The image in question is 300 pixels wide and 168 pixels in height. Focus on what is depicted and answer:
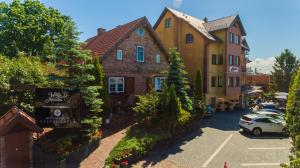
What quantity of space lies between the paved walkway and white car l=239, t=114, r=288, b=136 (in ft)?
37.6

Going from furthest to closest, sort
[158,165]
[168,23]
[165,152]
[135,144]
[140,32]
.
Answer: [168,23]
[140,32]
[165,152]
[135,144]
[158,165]

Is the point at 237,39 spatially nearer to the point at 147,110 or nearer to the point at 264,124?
the point at 264,124

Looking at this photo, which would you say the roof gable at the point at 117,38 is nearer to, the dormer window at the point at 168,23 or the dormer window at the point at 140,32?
the dormer window at the point at 140,32

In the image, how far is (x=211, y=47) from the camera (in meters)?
34.8

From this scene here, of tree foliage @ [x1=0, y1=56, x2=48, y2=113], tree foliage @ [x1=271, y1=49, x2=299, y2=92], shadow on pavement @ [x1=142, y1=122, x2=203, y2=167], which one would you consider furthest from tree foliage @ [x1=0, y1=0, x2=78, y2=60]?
tree foliage @ [x1=271, y1=49, x2=299, y2=92]

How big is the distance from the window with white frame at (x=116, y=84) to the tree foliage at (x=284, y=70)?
39959mm

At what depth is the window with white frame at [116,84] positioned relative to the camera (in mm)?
26234

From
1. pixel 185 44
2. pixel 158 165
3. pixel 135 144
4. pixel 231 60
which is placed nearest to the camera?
pixel 158 165

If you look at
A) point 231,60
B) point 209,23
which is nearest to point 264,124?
point 231,60

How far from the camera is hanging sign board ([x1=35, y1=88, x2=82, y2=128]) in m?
16.3

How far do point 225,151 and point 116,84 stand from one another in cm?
1277

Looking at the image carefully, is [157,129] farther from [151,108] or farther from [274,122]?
[274,122]

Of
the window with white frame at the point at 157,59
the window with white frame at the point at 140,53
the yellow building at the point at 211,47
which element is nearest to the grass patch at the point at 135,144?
the window with white frame at the point at 140,53

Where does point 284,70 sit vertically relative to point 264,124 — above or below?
above
